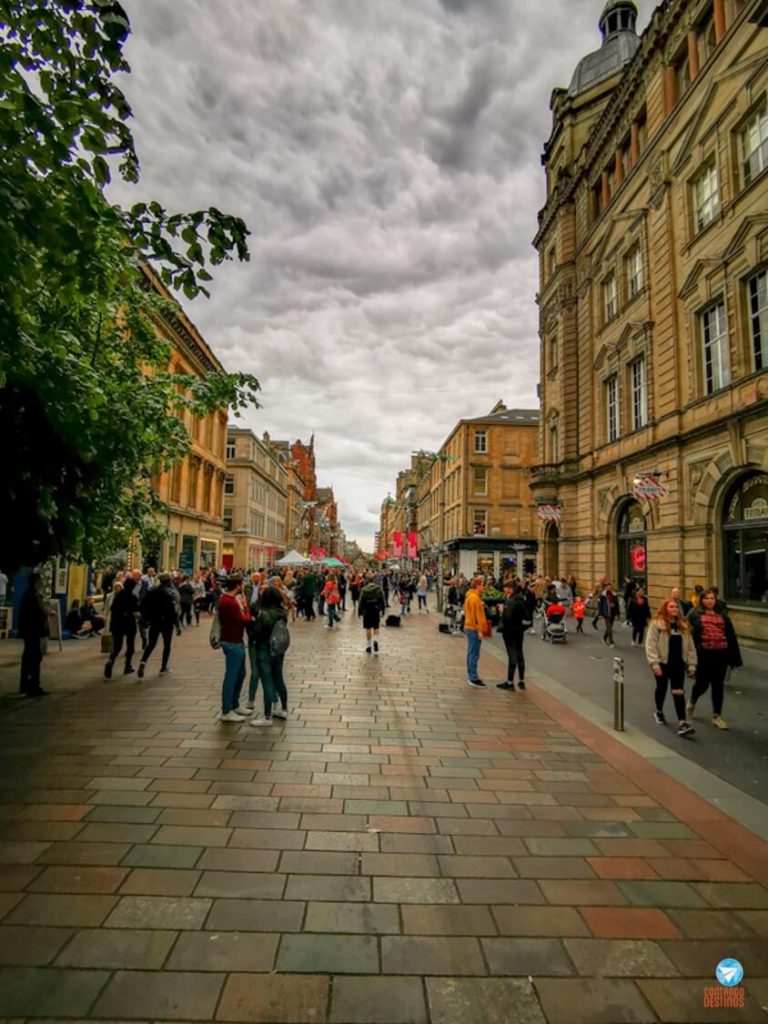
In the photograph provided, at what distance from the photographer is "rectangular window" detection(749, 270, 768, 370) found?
48.3 feet

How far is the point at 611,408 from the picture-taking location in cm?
2436

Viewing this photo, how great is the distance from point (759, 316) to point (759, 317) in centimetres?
3

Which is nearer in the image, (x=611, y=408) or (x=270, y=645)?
(x=270, y=645)

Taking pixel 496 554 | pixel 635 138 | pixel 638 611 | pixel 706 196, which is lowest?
pixel 638 611

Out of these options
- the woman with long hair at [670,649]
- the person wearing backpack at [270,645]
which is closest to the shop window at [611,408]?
the woman with long hair at [670,649]

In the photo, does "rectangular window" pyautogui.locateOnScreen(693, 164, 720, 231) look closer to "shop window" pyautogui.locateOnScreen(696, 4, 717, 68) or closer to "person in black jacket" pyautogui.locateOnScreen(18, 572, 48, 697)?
"shop window" pyautogui.locateOnScreen(696, 4, 717, 68)

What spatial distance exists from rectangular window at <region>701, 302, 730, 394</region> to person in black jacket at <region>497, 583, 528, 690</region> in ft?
36.6

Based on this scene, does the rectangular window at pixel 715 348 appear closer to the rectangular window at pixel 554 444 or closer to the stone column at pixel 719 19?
the stone column at pixel 719 19

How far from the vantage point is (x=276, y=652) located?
7168 millimetres

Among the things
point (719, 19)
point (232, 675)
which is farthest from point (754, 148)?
point (232, 675)

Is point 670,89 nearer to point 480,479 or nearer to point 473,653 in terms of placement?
point 473,653

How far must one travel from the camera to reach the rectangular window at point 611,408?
23797 millimetres

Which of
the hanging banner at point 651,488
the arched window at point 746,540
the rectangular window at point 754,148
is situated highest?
the rectangular window at point 754,148

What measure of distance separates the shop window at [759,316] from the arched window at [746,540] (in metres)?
3.25
